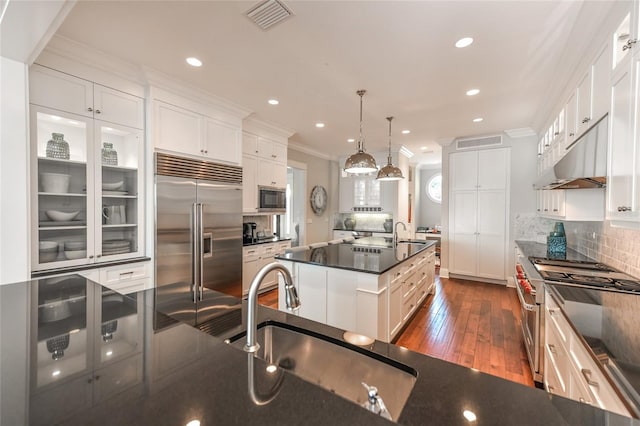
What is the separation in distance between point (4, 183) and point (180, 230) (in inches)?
54.3

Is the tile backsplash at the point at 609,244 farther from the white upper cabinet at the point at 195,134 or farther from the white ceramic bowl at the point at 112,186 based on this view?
the white ceramic bowl at the point at 112,186

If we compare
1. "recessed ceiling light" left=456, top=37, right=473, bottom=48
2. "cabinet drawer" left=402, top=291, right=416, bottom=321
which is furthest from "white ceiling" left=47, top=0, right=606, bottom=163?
"cabinet drawer" left=402, top=291, right=416, bottom=321

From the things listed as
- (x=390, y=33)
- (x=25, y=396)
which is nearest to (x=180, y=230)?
(x=25, y=396)

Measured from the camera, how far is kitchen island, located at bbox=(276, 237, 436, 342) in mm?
2357

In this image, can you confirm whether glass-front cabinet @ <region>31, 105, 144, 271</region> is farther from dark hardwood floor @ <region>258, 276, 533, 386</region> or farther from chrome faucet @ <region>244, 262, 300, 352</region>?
chrome faucet @ <region>244, 262, 300, 352</region>

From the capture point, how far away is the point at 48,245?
2.32 m

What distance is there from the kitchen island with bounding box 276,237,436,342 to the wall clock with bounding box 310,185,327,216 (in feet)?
10.9

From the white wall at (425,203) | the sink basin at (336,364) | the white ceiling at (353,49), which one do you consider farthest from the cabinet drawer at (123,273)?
the white wall at (425,203)

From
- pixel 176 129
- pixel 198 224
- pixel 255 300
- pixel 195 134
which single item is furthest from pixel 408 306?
pixel 176 129

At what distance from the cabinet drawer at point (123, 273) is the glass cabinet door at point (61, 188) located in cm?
21

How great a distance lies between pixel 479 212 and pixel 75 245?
6.01m

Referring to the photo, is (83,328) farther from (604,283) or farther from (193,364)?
(604,283)

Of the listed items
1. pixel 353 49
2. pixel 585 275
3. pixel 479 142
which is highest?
pixel 353 49

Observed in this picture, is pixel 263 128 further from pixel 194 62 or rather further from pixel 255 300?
pixel 255 300
